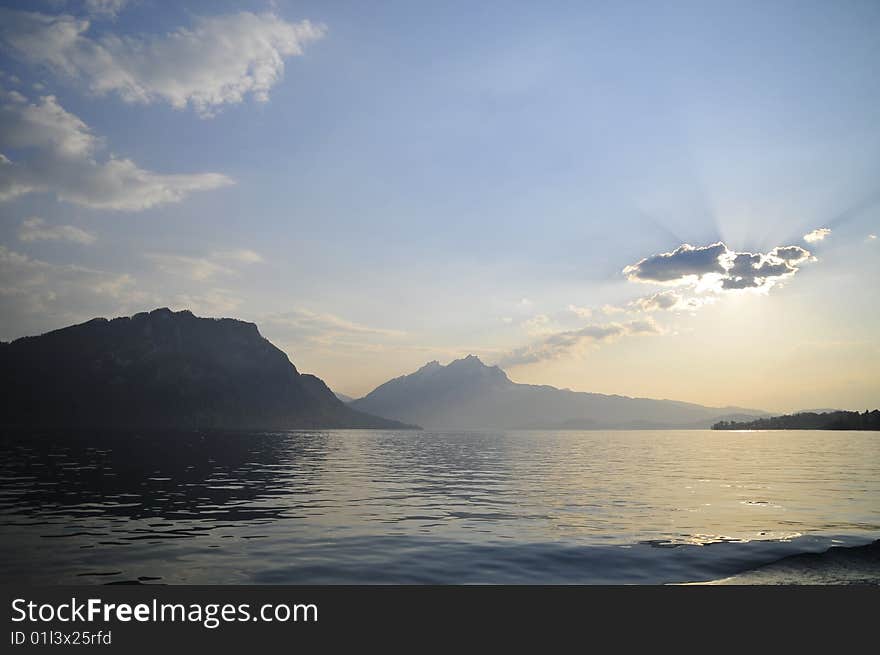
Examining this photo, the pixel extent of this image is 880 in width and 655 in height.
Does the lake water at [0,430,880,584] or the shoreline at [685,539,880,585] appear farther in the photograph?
the lake water at [0,430,880,584]

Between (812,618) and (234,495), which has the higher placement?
(812,618)

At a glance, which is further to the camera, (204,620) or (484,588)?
(484,588)

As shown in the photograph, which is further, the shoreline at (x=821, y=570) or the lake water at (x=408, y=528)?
the lake water at (x=408, y=528)

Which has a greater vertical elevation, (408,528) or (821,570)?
(821,570)

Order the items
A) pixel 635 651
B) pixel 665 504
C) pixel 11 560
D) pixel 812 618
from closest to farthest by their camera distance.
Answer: pixel 635 651 → pixel 812 618 → pixel 11 560 → pixel 665 504

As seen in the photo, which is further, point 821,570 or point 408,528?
point 408,528

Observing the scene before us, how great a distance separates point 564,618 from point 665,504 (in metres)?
26.1

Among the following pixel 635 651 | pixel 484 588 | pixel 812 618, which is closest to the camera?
pixel 635 651

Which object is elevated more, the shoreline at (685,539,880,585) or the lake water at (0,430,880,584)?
the shoreline at (685,539,880,585)

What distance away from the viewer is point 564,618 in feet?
43.7

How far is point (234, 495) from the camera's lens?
3888 cm

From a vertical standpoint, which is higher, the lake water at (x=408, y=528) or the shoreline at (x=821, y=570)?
the shoreline at (x=821, y=570)

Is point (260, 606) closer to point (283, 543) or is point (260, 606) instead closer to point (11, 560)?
point (283, 543)

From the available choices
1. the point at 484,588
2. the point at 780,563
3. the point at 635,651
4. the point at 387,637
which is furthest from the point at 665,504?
the point at 387,637
